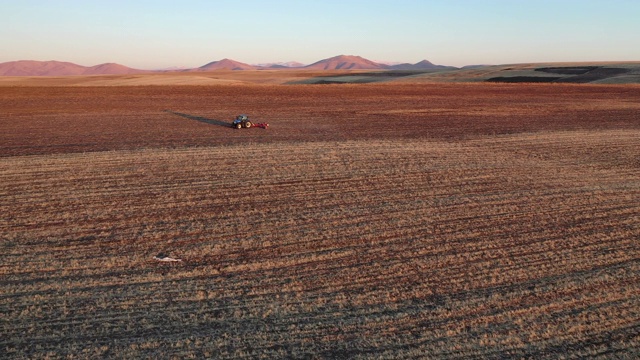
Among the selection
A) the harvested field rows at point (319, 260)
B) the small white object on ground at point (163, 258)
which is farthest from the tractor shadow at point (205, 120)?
the small white object on ground at point (163, 258)

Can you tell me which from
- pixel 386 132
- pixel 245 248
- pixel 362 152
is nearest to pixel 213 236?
pixel 245 248

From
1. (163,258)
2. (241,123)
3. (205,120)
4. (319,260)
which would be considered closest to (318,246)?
(319,260)

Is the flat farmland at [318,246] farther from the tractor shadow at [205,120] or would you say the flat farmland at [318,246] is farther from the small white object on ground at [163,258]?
the tractor shadow at [205,120]

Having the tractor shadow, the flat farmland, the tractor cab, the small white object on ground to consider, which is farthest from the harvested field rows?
the tractor shadow

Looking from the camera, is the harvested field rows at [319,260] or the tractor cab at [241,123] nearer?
the harvested field rows at [319,260]

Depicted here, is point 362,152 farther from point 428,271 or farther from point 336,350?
point 336,350

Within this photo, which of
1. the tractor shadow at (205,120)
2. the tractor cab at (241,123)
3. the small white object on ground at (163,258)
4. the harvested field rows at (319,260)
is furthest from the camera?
the tractor shadow at (205,120)
